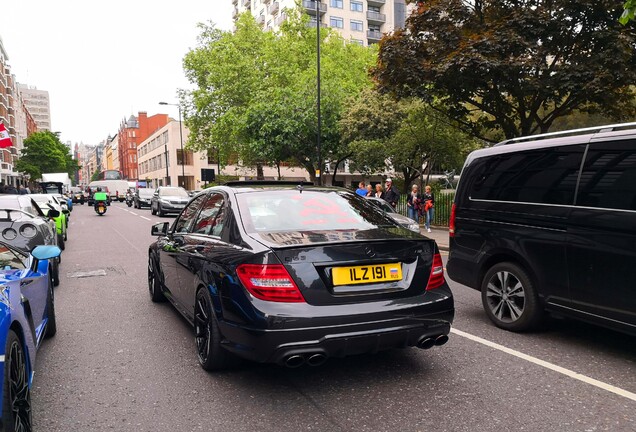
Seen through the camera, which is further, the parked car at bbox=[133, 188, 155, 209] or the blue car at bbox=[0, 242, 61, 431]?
the parked car at bbox=[133, 188, 155, 209]

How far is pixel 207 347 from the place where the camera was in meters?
3.91

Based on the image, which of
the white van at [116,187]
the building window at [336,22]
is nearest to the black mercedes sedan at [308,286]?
the white van at [116,187]

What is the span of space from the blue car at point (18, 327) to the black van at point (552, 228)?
164 inches

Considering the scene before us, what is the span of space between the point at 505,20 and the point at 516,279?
9.68 m

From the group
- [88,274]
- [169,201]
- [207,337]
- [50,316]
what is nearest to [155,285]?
[50,316]

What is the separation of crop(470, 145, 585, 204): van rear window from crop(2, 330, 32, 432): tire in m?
4.33

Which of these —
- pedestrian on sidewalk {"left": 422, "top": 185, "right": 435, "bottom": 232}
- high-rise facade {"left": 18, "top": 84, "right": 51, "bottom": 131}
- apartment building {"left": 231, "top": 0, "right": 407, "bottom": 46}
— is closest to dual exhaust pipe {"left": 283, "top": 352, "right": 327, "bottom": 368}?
pedestrian on sidewalk {"left": 422, "top": 185, "right": 435, "bottom": 232}

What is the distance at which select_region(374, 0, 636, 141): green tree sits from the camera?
1170 cm

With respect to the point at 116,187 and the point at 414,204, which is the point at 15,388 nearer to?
the point at 414,204

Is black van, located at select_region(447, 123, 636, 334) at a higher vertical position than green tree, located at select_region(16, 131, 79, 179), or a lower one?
lower

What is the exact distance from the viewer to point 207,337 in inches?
154

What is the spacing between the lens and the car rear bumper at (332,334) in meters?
3.20

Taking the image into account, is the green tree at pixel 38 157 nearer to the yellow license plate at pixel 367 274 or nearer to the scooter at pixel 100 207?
the scooter at pixel 100 207

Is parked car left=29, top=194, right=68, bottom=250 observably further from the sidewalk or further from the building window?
the building window
